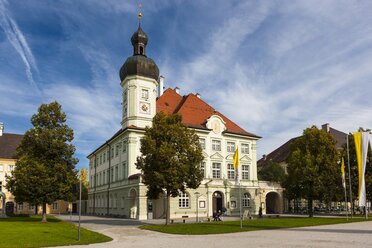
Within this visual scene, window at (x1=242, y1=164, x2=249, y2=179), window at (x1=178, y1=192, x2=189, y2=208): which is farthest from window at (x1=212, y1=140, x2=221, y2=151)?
window at (x1=178, y1=192, x2=189, y2=208)

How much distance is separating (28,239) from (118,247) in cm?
593

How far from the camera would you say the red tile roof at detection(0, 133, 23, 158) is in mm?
75750

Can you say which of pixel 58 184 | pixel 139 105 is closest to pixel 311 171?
pixel 139 105

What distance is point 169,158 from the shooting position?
102ft

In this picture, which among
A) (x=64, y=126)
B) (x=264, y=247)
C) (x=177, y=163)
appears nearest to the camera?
(x=264, y=247)

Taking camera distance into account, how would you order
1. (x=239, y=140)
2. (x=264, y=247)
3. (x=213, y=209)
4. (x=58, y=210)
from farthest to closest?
(x=58, y=210)
(x=239, y=140)
(x=213, y=209)
(x=264, y=247)

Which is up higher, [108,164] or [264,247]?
[108,164]

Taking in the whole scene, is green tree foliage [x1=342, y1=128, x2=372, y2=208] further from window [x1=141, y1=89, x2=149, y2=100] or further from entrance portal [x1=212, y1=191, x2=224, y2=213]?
window [x1=141, y1=89, x2=149, y2=100]

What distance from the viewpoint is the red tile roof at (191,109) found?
52172mm

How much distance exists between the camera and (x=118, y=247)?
17.1 metres

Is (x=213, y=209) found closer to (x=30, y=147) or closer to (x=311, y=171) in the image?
(x=311, y=171)

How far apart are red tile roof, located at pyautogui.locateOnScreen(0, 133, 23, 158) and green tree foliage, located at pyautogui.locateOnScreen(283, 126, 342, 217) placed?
54.9 meters

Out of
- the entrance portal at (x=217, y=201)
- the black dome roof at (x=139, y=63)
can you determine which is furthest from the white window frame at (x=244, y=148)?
the black dome roof at (x=139, y=63)

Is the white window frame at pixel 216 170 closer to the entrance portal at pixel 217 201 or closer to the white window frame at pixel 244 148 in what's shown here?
the entrance portal at pixel 217 201
